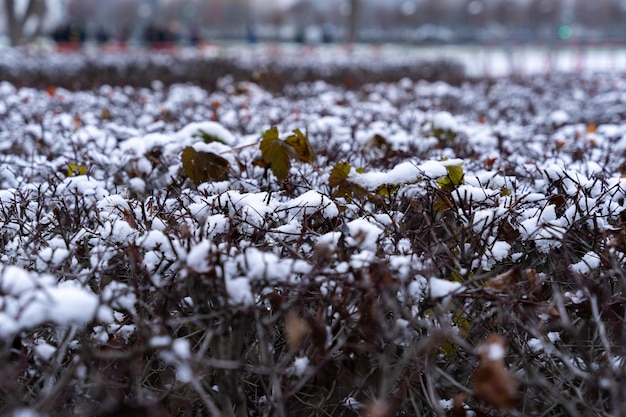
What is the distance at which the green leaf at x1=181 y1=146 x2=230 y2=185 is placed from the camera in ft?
10.2

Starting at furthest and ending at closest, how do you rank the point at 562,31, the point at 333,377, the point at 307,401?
1. the point at 562,31
2. the point at 307,401
3. the point at 333,377

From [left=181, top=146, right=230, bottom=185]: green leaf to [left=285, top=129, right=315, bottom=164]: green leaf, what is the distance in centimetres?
37

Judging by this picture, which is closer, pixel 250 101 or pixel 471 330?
pixel 471 330

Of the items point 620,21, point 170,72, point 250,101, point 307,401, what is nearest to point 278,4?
point 620,21

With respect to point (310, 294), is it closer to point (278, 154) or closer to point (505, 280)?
point (505, 280)

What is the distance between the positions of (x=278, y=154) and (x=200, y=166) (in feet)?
1.18

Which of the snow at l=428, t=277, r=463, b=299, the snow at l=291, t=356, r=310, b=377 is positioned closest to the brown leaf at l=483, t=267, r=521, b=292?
the snow at l=428, t=277, r=463, b=299

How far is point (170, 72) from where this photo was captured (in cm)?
1220

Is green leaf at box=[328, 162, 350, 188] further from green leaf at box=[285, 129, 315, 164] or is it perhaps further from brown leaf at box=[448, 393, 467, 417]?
brown leaf at box=[448, 393, 467, 417]

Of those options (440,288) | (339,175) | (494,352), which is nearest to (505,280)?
(440,288)

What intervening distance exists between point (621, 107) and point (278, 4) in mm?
75111

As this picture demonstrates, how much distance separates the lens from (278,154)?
10.3 feet

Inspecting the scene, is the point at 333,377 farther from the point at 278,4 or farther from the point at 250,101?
the point at 278,4

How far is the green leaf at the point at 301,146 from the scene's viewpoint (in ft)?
10.8
